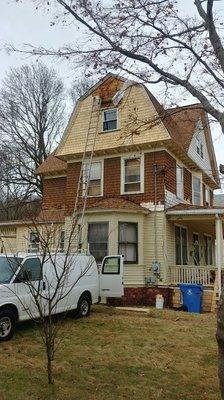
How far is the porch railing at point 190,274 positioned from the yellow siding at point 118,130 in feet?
17.7

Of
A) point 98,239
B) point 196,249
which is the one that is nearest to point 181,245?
point 196,249

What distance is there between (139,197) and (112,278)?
15.6ft

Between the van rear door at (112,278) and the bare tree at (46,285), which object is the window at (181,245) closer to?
the van rear door at (112,278)

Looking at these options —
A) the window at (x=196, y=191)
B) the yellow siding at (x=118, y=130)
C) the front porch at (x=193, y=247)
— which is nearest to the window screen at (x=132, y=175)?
the yellow siding at (x=118, y=130)

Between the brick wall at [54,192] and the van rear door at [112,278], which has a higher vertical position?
the brick wall at [54,192]

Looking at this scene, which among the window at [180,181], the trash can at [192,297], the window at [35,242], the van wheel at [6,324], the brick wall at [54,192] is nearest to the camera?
the window at [35,242]

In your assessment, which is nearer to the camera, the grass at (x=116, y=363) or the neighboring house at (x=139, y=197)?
the grass at (x=116, y=363)

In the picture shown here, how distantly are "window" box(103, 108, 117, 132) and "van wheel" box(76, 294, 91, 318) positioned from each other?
28.8ft

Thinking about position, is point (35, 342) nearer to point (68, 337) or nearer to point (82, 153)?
point (68, 337)

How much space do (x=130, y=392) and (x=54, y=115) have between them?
33.2 m

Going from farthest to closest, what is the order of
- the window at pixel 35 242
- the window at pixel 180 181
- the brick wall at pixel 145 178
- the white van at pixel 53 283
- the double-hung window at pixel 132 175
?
the window at pixel 180 181
the double-hung window at pixel 132 175
the brick wall at pixel 145 178
the window at pixel 35 242
the white van at pixel 53 283

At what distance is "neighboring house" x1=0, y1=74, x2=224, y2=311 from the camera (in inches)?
671

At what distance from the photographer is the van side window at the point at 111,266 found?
1443cm

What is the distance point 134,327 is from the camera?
37.6 feet
